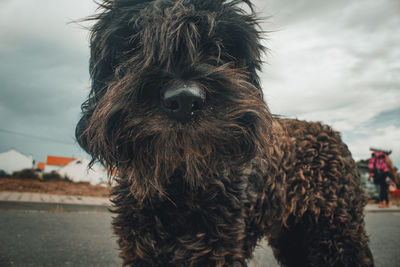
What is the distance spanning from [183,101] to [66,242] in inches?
155

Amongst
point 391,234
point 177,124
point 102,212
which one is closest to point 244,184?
point 177,124

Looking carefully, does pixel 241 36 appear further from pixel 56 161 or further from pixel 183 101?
pixel 56 161

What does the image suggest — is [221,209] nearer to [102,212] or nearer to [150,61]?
[150,61]

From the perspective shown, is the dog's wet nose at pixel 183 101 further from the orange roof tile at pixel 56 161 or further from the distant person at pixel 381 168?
the orange roof tile at pixel 56 161

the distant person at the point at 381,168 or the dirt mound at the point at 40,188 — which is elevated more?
the distant person at the point at 381,168

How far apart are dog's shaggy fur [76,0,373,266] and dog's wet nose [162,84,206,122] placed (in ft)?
0.11

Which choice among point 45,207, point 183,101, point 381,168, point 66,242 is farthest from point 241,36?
point 381,168

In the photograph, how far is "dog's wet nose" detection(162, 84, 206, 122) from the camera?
4.42 feet

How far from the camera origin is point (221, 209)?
75.3 inches

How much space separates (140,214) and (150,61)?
0.99 meters

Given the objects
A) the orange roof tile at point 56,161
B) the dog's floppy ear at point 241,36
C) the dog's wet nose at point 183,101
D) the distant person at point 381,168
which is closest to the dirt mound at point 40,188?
the dog's floppy ear at point 241,36

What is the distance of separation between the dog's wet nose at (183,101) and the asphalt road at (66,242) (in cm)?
211

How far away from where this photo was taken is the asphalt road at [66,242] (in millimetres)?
3568

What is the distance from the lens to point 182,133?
1464 mm
